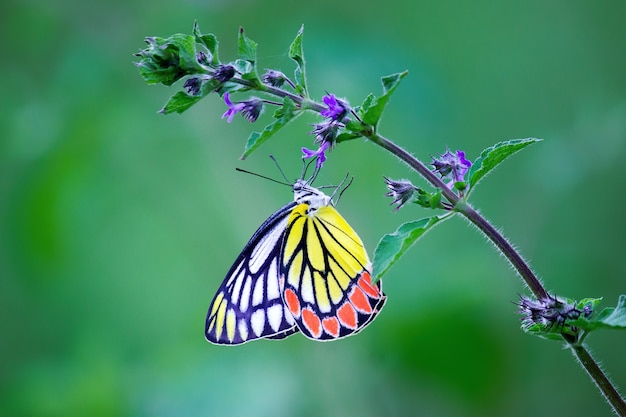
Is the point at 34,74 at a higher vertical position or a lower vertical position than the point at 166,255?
higher

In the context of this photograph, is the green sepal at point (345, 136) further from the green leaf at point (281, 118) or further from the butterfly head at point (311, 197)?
the butterfly head at point (311, 197)

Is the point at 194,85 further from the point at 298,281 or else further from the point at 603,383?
the point at 603,383

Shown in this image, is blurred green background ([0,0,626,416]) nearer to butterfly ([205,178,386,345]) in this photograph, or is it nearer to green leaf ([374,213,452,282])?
butterfly ([205,178,386,345])

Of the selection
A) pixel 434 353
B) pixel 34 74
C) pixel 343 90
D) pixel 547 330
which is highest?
pixel 34 74

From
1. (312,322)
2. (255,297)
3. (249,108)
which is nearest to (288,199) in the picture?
(255,297)

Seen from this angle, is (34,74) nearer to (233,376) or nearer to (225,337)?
(233,376)

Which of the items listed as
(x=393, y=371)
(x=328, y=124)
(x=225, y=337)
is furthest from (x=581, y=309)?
(x=393, y=371)

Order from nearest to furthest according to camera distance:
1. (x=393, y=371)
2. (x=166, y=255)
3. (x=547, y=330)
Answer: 1. (x=547, y=330)
2. (x=393, y=371)
3. (x=166, y=255)
